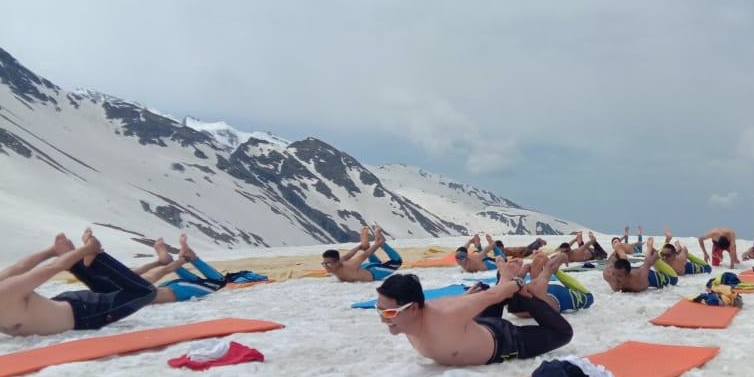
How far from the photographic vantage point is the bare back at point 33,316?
21.3ft

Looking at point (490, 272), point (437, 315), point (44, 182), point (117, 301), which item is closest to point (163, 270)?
point (117, 301)

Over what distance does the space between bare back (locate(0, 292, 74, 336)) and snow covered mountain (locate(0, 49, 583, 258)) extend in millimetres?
28145

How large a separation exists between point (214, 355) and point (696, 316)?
5612mm

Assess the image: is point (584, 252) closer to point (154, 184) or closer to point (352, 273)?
point (352, 273)

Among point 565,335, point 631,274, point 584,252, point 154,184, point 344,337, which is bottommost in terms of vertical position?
point 344,337

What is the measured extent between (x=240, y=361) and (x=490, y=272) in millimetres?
9214

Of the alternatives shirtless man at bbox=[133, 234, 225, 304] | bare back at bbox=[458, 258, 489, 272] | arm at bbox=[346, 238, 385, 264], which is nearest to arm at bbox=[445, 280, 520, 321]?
shirtless man at bbox=[133, 234, 225, 304]

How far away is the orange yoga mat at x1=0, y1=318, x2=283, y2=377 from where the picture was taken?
17.4 feet

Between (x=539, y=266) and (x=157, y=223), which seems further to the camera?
(x=157, y=223)

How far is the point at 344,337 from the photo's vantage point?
264 inches

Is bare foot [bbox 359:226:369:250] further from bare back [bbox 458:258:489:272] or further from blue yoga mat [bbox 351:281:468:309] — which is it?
blue yoga mat [bbox 351:281:468:309]

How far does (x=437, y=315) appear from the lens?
505cm

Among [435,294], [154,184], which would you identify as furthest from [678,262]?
[154,184]

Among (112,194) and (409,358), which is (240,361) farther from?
(112,194)
